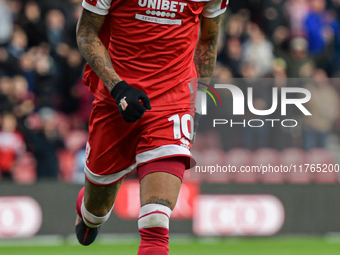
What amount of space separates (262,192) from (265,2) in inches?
207

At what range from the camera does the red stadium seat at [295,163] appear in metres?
10.6

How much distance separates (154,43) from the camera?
4.52 m

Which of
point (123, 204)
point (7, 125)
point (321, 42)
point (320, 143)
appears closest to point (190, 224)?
point (123, 204)

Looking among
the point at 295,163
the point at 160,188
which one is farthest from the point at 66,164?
the point at 160,188

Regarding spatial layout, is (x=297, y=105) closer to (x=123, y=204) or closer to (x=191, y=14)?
(x=123, y=204)

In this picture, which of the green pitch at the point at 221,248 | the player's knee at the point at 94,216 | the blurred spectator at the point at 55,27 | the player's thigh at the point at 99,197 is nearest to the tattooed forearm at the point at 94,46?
the player's thigh at the point at 99,197

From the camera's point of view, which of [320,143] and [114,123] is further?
[320,143]

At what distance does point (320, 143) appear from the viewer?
10992 mm

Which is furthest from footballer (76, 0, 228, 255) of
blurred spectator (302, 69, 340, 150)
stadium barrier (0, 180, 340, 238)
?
blurred spectator (302, 69, 340, 150)

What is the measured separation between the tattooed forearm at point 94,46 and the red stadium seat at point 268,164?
6354 mm

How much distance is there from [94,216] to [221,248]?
442 centimetres

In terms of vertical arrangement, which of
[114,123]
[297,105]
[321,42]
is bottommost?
[114,123]

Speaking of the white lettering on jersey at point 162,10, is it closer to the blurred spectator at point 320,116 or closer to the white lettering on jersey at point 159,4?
the white lettering on jersey at point 159,4

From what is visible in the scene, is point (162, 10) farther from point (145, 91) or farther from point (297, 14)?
point (297, 14)
